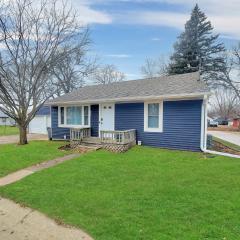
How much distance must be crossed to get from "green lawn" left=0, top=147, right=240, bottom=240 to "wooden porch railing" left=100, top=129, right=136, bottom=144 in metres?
2.61

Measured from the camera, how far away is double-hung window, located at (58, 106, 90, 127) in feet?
59.4

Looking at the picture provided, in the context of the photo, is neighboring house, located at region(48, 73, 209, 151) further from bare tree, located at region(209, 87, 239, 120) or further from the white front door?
bare tree, located at region(209, 87, 239, 120)

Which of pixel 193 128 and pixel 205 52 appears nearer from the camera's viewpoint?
pixel 193 128

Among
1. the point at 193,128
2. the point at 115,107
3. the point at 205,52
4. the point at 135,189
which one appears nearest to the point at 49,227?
the point at 135,189

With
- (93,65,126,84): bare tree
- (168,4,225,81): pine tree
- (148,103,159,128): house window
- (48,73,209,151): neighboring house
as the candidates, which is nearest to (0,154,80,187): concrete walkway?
(48,73,209,151): neighboring house

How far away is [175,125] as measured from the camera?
14234mm

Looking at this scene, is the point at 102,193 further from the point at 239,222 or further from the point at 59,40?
the point at 59,40

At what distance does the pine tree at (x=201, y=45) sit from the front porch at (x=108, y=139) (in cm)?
2248

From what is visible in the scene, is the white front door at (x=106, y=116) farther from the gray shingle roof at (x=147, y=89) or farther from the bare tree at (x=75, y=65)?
the bare tree at (x=75, y=65)

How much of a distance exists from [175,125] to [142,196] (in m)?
7.59

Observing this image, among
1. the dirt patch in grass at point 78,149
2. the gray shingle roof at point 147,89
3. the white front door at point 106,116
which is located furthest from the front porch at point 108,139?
the gray shingle roof at point 147,89

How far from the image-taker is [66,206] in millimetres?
6559

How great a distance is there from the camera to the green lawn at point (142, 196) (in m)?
5.19

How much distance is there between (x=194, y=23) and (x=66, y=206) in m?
35.6
